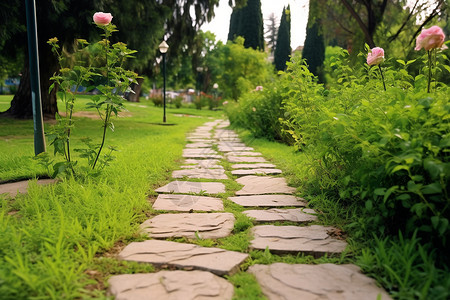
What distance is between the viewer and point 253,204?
275 cm

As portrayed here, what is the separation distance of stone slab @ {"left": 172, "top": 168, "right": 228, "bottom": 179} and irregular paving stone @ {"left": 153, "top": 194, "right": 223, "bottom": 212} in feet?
2.57

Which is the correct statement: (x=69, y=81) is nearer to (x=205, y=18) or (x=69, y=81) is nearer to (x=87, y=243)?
(x=87, y=243)

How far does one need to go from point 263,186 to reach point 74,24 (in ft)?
20.7

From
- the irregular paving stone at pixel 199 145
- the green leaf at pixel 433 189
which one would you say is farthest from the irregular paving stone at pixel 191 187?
the irregular paving stone at pixel 199 145

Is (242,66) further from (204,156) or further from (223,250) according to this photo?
(223,250)

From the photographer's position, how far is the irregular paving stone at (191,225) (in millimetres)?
2090

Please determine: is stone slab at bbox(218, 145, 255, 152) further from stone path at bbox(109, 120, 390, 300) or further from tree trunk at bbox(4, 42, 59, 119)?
tree trunk at bbox(4, 42, 59, 119)

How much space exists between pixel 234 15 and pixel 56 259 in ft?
117

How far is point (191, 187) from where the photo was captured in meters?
3.20

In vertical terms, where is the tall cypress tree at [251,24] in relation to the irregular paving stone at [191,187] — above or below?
above

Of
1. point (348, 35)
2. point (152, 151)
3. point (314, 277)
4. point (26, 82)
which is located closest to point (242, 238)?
point (314, 277)

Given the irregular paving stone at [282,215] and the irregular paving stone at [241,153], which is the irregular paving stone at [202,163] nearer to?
the irregular paving stone at [241,153]

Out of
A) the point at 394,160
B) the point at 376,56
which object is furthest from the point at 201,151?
the point at 394,160

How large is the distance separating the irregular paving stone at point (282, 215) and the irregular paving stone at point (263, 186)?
0.51 metres
